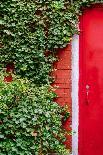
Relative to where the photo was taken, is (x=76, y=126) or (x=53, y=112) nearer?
(x=53, y=112)

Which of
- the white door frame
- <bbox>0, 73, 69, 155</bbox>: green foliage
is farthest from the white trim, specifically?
<bbox>0, 73, 69, 155</bbox>: green foliage

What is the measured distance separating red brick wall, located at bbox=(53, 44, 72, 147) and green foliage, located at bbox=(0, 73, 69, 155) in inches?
15.0

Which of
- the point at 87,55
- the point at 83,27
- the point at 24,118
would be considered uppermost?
the point at 83,27

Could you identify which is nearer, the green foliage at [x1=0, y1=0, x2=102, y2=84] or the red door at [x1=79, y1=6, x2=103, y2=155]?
the green foliage at [x1=0, y1=0, x2=102, y2=84]

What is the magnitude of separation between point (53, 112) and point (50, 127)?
26cm

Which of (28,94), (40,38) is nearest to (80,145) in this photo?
(28,94)

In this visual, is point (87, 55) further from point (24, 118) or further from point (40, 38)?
point (24, 118)

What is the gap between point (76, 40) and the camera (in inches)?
295

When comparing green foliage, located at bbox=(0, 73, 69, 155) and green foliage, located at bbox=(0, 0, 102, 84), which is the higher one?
green foliage, located at bbox=(0, 0, 102, 84)

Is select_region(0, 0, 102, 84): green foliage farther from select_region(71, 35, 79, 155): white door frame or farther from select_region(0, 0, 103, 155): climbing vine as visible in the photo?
select_region(71, 35, 79, 155): white door frame

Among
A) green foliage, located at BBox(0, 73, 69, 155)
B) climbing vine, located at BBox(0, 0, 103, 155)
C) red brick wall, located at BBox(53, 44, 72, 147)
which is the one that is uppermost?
climbing vine, located at BBox(0, 0, 103, 155)

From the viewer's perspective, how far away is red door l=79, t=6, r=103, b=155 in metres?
7.50

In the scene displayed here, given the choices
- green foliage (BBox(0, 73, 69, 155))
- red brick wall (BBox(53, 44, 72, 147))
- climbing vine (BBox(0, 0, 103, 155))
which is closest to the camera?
green foliage (BBox(0, 73, 69, 155))

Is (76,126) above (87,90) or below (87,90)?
below
